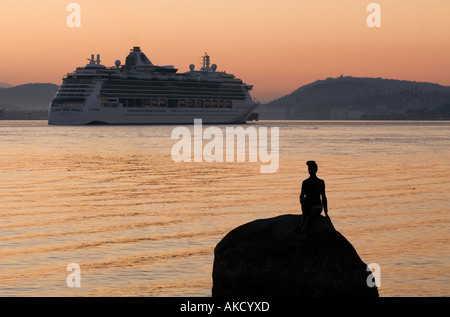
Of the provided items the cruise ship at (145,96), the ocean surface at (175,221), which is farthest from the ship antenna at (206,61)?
the ocean surface at (175,221)

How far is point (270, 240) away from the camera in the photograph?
28.9 feet

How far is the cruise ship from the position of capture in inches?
5025

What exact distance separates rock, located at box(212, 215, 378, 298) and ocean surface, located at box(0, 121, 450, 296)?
5.20 ft

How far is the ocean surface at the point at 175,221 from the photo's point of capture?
10953mm

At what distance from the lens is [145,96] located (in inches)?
5315

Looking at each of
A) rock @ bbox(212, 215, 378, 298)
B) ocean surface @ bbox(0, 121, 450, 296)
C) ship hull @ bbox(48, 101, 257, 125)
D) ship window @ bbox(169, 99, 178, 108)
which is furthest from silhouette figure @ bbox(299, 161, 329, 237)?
ship window @ bbox(169, 99, 178, 108)

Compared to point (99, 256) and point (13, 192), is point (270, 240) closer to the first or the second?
point (99, 256)

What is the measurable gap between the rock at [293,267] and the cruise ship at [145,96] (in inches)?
4710

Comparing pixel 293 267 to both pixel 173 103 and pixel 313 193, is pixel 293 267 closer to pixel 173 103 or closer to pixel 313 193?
pixel 313 193

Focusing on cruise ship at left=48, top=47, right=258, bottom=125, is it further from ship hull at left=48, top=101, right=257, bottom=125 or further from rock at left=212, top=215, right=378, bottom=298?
rock at left=212, top=215, right=378, bottom=298

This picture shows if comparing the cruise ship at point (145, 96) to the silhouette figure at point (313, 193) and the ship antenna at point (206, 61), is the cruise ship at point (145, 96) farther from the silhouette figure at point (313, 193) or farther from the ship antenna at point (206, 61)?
the silhouette figure at point (313, 193)

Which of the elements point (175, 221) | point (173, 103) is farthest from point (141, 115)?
point (175, 221)
